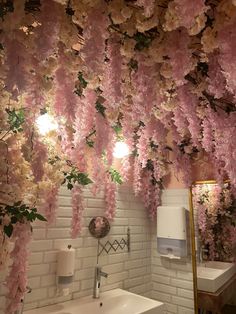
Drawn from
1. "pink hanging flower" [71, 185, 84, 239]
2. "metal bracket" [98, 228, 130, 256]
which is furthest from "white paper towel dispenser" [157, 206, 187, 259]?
"pink hanging flower" [71, 185, 84, 239]

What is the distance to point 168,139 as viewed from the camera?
2990 millimetres

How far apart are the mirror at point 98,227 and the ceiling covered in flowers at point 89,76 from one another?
0.31 metres

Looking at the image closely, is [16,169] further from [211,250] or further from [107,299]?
[211,250]

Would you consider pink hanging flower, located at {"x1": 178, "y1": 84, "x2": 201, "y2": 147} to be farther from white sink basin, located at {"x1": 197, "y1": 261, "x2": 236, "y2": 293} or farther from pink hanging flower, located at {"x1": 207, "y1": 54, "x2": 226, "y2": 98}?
white sink basin, located at {"x1": 197, "y1": 261, "x2": 236, "y2": 293}

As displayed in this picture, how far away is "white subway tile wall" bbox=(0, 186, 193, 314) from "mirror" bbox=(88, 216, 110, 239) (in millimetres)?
43

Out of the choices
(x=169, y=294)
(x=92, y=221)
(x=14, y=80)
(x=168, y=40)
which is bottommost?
(x=169, y=294)

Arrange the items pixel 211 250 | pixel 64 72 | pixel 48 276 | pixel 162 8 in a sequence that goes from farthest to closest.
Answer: pixel 211 250, pixel 48 276, pixel 64 72, pixel 162 8

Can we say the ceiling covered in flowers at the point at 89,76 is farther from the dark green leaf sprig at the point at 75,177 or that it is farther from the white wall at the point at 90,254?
the white wall at the point at 90,254

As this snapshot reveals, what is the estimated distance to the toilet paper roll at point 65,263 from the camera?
205 cm

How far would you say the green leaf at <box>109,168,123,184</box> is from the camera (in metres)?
2.66

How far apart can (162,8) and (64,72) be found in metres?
0.55

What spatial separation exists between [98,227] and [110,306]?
2.07 ft

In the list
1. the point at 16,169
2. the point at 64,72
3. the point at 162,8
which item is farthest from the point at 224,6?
the point at 16,169

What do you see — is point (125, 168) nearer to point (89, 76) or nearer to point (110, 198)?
point (110, 198)
